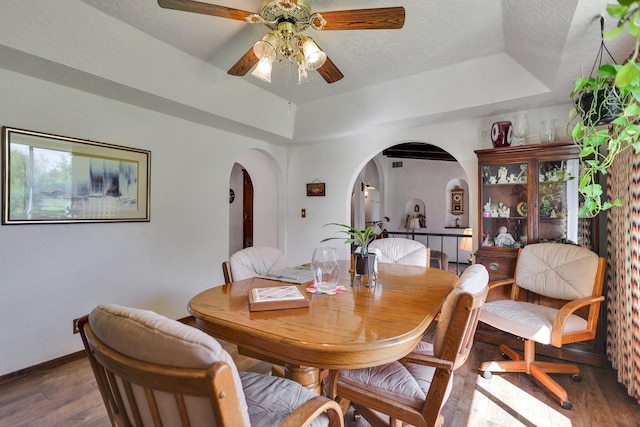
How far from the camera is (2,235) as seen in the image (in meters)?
2.09

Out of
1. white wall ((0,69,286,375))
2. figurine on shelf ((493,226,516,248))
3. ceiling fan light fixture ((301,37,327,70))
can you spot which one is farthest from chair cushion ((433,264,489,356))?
white wall ((0,69,286,375))

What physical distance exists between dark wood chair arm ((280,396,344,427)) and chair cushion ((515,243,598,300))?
224cm

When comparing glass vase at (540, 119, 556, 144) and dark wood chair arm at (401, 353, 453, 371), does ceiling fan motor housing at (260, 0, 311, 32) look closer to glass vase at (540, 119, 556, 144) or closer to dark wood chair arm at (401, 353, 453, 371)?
dark wood chair arm at (401, 353, 453, 371)

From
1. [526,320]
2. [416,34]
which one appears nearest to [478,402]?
[526,320]

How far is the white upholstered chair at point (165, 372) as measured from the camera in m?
0.59

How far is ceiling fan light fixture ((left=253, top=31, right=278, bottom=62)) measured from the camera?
1750mm

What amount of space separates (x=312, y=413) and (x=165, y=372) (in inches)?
18.2

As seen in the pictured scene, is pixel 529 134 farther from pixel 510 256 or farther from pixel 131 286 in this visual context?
pixel 131 286

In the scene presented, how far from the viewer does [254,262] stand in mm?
2033

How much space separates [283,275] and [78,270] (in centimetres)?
191

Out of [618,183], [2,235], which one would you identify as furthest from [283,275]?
[618,183]

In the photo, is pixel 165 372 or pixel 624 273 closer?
pixel 165 372

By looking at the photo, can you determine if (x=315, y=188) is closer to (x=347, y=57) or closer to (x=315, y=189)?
(x=315, y=189)

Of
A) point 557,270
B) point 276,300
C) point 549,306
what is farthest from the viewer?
point 549,306
